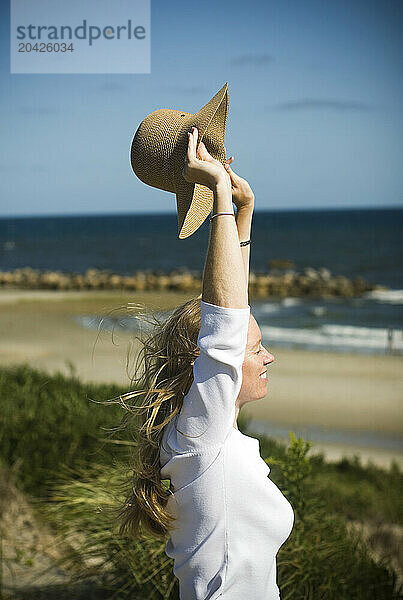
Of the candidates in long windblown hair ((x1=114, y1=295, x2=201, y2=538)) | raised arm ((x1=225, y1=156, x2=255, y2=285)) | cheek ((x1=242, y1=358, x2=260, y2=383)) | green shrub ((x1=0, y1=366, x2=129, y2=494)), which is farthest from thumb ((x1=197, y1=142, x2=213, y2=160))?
green shrub ((x1=0, y1=366, x2=129, y2=494))

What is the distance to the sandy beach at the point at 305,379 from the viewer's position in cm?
730

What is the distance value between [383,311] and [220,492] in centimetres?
1668

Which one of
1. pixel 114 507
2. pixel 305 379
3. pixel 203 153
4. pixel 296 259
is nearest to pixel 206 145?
pixel 203 153

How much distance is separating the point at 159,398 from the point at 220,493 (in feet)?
0.78

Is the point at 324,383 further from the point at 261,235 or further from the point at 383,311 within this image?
the point at 261,235

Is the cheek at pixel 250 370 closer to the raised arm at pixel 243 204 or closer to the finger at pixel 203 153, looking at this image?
the raised arm at pixel 243 204

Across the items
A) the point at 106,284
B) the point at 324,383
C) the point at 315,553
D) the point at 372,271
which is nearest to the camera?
the point at 315,553

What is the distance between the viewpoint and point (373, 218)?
193 feet

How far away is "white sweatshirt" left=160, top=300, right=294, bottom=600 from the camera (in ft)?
4.62

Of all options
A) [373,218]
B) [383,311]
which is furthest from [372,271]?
[373,218]

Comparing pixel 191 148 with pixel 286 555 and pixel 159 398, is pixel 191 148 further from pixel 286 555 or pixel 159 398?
pixel 286 555

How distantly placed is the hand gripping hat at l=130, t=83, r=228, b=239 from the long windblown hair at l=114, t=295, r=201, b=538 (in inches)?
9.4

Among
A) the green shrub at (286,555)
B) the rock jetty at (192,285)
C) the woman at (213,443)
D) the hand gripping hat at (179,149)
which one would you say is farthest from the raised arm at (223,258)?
the rock jetty at (192,285)

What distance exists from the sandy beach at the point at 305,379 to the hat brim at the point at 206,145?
3.09 m
